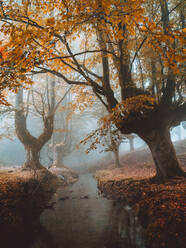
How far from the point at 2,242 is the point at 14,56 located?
482 centimetres

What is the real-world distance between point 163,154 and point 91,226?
453cm

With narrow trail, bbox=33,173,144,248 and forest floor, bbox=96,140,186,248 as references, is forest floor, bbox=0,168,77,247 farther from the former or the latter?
forest floor, bbox=96,140,186,248

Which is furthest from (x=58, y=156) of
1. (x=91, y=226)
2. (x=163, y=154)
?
(x=91, y=226)

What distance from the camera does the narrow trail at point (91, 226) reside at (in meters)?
4.55

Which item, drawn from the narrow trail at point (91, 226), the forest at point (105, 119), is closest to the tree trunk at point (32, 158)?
the forest at point (105, 119)

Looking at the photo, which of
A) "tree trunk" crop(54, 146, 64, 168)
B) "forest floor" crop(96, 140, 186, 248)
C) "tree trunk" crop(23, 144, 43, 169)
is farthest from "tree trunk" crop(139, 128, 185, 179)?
"tree trunk" crop(54, 146, 64, 168)

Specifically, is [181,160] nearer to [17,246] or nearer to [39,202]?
[39,202]

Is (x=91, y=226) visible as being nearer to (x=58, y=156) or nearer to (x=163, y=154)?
(x=163, y=154)

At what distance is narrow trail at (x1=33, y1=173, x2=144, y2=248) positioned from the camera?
4551 mm

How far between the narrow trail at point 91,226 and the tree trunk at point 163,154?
2573 mm

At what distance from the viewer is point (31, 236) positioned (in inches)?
202

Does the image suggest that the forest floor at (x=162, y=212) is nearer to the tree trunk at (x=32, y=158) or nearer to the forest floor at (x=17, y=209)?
the forest floor at (x=17, y=209)

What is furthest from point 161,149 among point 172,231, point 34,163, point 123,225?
point 34,163

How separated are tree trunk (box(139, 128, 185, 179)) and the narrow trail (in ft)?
8.44
